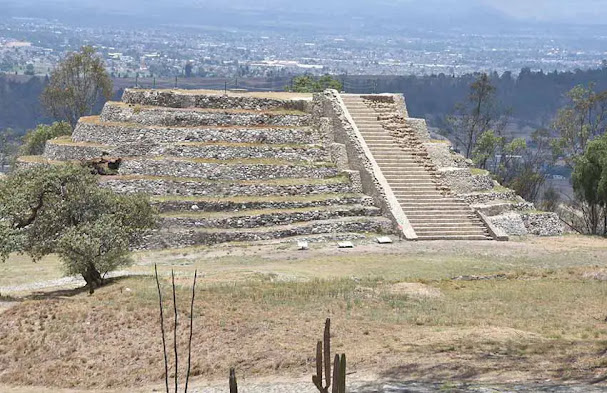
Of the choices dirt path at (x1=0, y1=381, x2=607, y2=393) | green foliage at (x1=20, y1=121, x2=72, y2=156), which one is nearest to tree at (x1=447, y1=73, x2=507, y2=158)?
green foliage at (x1=20, y1=121, x2=72, y2=156)

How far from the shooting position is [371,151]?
5788 centimetres

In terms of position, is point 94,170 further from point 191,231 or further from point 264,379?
point 264,379

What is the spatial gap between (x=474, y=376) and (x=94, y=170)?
3102 centimetres

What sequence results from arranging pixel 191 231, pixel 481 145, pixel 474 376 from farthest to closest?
pixel 481 145, pixel 191 231, pixel 474 376

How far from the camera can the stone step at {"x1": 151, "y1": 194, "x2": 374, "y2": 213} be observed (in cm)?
5156

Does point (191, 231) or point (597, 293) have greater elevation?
point (597, 293)

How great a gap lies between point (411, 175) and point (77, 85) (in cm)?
4171

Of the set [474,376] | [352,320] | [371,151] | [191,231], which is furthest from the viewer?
[371,151]

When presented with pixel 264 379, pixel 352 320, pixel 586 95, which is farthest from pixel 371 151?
pixel 586 95

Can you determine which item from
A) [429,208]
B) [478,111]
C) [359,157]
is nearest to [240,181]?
[359,157]

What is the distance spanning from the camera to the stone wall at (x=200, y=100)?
59.5 meters

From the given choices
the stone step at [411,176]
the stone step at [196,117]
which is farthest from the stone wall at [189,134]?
the stone step at [411,176]

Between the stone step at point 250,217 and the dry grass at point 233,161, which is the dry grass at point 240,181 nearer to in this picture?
the dry grass at point 233,161

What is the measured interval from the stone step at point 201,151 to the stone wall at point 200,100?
160 inches
